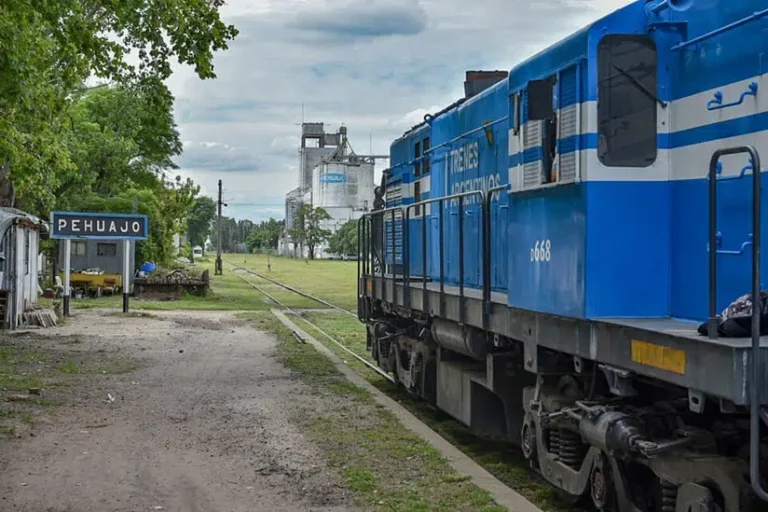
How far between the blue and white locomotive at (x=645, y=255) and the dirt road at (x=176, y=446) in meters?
2.33

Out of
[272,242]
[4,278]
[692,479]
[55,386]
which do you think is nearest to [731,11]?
[692,479]

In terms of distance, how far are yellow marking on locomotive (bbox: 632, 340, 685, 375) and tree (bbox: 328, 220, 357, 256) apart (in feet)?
346

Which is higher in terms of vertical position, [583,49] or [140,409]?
[583,49]

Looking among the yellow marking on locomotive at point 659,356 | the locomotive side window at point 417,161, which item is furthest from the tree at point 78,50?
the yellow marking on locomotive at point 659,356

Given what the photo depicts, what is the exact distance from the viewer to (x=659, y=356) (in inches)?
204

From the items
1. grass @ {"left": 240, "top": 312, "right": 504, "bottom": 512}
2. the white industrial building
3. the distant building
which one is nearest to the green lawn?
the distant building

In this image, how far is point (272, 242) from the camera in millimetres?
167875

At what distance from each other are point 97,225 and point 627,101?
80.4ft

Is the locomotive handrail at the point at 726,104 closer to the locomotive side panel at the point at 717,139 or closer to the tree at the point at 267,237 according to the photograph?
the locomotive side panel at the point at 717,139

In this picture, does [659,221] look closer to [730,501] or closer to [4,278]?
[730,501]

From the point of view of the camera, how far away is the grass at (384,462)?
7.54m

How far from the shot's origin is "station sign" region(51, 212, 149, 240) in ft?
90.4

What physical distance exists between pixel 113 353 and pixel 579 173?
1470 centimetres

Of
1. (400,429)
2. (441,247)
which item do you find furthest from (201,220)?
(441,247)
